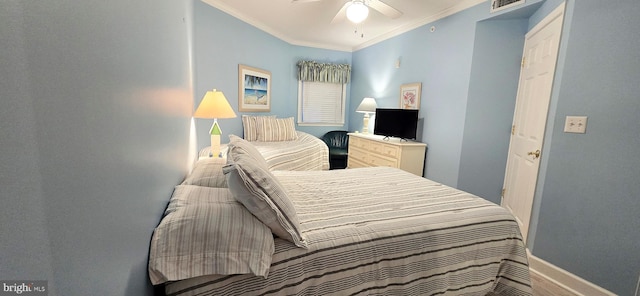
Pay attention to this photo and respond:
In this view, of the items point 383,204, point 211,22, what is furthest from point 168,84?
point 211,22

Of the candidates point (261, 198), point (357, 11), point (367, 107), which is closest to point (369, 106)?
point (367, 107)

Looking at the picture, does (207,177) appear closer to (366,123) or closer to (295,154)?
(295,154)

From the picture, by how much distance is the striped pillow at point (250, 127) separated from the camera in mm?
3816

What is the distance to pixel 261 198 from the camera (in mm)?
1030

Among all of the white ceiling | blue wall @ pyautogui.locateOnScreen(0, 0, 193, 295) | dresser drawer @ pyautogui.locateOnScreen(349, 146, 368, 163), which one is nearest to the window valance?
the white ceiling

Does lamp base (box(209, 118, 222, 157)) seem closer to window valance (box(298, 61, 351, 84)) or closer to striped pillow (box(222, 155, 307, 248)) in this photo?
striped pillow (box(222, 155, 307, 248))

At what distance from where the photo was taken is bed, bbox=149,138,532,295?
90 centimetres

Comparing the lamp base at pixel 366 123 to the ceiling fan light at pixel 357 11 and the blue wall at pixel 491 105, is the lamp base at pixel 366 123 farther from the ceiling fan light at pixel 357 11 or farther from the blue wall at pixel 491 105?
the ceiling fan light at pixel 357 11

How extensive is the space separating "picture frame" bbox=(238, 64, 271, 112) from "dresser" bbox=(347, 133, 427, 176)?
1671mm

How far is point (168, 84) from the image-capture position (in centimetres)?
126

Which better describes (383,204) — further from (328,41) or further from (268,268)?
(328,41)

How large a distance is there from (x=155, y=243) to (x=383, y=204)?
116cm

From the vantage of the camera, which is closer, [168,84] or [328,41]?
[168,84]

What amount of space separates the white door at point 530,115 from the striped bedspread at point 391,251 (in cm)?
113
